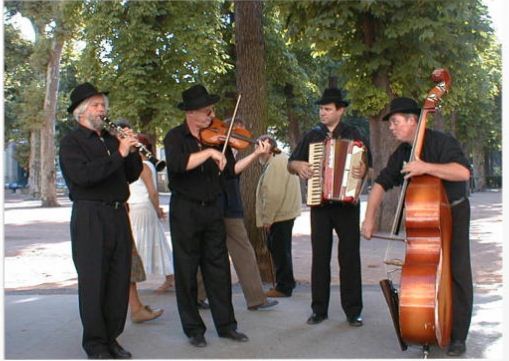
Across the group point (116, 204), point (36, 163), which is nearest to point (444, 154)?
point (116, 204)

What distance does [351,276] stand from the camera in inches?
251

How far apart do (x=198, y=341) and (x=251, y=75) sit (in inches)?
148

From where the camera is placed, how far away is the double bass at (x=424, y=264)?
487 cm

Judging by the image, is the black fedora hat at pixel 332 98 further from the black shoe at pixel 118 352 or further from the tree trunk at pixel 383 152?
the tree trunk at pixel 383 152

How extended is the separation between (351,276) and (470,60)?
885 cm

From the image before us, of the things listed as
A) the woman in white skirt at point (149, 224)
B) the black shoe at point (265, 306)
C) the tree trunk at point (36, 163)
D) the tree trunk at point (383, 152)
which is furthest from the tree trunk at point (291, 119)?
the black shoe at point (265, 306)

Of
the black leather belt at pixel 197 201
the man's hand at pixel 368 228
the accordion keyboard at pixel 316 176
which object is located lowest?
the man's hand at pixel 368 228

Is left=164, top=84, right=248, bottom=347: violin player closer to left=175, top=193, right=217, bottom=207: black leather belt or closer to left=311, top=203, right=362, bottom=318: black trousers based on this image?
left=175, top=193, right=217, bottom=207: black leather belt

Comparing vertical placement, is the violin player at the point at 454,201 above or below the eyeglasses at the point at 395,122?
below

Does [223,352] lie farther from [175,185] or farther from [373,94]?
[373,94]

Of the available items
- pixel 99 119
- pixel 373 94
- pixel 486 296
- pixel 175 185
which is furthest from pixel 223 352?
pixel 373 94

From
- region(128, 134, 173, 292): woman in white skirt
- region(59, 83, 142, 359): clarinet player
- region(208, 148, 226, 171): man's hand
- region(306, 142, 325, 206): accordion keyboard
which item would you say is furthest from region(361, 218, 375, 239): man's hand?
region(128, 134, 173, 292): woman in white skirt

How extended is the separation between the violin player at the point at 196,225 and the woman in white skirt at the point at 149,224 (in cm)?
165

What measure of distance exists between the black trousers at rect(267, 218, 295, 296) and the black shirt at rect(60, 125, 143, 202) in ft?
9.47
